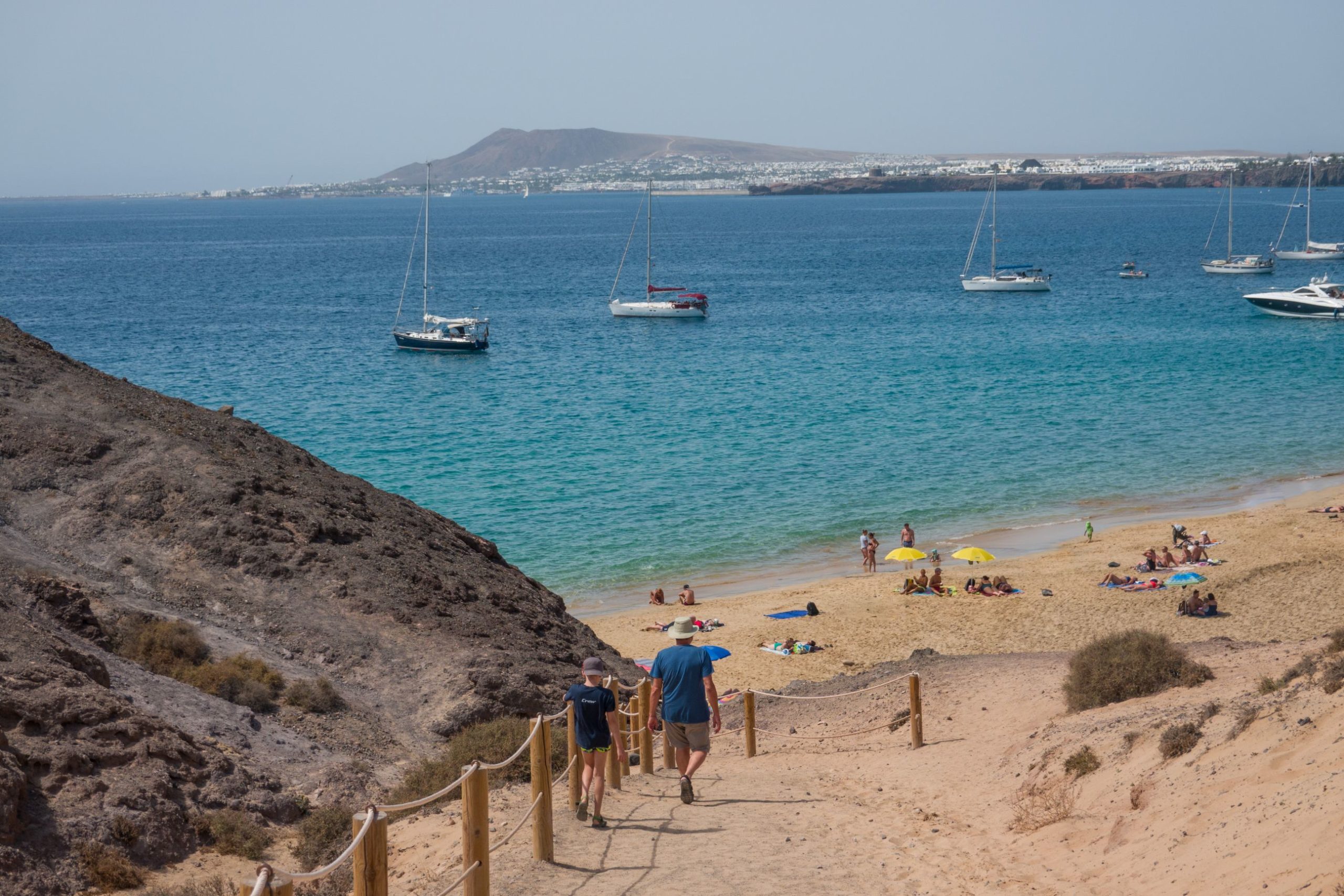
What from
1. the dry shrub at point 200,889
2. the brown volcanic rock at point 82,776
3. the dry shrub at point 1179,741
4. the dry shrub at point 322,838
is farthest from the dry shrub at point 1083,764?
the dry shrub at point 200,889

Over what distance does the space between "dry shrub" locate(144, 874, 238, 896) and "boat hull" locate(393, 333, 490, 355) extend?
53428 mm

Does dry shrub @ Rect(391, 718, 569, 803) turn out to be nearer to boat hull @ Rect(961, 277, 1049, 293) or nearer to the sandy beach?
the sandy beach

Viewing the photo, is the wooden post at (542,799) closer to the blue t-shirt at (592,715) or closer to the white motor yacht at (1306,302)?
→ the blue t-shirt at (592,715)

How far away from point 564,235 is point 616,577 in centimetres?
14570

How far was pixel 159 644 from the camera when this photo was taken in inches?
487

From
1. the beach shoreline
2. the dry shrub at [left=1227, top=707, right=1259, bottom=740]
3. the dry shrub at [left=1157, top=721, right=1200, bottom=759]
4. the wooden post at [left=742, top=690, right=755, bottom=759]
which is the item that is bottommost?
the beach shoreline

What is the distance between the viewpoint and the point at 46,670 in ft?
32.8

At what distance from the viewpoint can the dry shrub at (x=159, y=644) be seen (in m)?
12.2

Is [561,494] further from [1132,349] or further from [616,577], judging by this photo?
[1132,349]

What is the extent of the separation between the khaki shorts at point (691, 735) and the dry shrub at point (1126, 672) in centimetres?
454

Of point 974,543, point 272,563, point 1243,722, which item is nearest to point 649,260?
point 974,543

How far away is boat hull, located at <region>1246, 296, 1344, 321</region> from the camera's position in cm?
6706

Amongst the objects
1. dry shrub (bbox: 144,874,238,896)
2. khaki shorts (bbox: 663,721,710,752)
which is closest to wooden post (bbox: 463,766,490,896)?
dry shrub (bbox: 144,874,238,896)

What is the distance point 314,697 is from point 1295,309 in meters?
68.8
